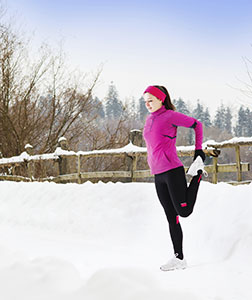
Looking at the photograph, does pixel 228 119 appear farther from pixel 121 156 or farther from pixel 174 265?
pixel 174 265

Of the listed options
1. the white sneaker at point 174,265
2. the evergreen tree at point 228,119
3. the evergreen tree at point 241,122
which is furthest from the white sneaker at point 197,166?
the evergreen tree at point 228,119

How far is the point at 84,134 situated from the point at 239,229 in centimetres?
1246

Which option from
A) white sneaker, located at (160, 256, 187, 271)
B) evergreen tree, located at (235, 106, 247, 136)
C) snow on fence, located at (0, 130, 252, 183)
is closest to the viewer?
white sneaker, located at (160, 256, 187, 271)

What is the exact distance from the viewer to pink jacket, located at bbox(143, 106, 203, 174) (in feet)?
10.5

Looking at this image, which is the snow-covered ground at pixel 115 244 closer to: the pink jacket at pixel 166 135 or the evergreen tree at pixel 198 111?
the pink jacket at pixel 166 135

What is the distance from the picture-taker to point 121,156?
34.6ft

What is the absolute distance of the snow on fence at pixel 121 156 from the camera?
769 centimetres

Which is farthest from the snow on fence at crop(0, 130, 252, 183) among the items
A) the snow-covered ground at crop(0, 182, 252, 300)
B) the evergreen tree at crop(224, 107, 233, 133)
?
the evergreen tree at crop(224, 107, 233, 133)

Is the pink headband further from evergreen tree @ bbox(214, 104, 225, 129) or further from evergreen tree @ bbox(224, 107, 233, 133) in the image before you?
evergreen tree @ bbox(224, 107, 233, 133)

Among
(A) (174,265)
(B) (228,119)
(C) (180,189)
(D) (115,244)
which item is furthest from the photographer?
(B) (228,119)

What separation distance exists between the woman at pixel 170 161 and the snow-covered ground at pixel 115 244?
1.84ft

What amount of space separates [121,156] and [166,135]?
737 centimetres

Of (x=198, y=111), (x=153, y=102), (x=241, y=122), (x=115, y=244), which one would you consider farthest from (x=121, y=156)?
(x=198, y=111)

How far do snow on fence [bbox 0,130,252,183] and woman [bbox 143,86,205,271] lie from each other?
3.05 metres
